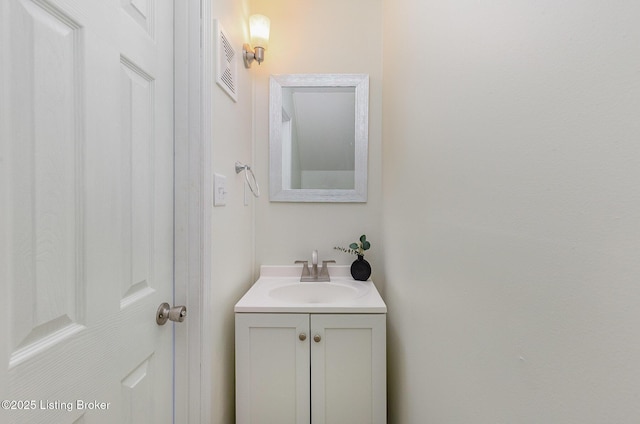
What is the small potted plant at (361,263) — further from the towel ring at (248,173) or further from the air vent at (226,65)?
the air vent at (226,65)

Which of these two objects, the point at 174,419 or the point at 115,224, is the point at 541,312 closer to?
the point at 115,224

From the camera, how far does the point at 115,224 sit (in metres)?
0.62

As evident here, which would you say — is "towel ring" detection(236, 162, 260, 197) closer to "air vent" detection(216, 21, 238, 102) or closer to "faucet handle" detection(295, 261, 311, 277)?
"air vent" detection(216, 21, 238, 102)

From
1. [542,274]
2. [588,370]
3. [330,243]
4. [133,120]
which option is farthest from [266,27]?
[588,370]

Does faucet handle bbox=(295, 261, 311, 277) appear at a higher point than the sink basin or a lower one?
higher

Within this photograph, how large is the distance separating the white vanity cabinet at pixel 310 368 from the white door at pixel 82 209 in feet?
1.24

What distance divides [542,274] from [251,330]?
3.37ft

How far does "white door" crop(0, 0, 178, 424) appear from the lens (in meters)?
0.42

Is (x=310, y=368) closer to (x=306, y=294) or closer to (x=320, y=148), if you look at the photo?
(x=306, y=294)

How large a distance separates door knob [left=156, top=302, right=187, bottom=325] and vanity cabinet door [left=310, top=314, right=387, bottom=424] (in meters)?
0.51

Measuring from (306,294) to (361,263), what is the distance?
347 millimetres

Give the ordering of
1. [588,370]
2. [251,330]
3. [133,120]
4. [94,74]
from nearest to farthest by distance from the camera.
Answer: [588,370]
[94,74]
[133,120]
[251,330]

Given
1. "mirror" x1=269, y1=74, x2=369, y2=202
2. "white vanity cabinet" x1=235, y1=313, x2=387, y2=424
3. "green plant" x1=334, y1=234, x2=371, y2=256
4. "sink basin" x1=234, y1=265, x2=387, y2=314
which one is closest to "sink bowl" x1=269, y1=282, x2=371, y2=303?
"sink basin" x1=234, y1=265, x2=387, y2=314

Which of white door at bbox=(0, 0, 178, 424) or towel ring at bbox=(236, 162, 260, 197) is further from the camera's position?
towel ring at bbox=(236, 162, 260, 197)
